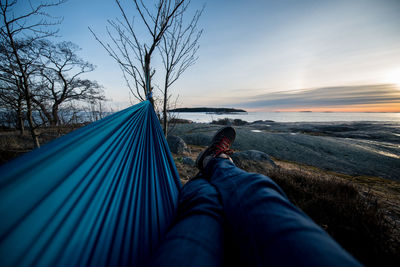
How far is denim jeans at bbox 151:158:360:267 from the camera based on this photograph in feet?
1.43

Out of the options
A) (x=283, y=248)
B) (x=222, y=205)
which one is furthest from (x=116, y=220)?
(x=283, y=248)

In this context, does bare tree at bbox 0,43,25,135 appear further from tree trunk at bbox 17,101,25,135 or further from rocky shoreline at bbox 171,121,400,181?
rocky shoreline at bbox 171,121,400,181

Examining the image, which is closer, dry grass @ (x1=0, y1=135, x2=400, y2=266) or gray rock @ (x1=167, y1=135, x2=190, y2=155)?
dry grass @ (x1=0, y1=135, x2=400, y2=266)

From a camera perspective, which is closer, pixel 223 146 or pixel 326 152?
pixel 223 146

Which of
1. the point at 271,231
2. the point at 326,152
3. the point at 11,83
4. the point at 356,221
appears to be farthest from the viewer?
the point at 326,152

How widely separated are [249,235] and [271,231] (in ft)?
0.34

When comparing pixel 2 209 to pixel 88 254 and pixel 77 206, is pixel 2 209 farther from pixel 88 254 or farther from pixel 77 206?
pixel 88 254

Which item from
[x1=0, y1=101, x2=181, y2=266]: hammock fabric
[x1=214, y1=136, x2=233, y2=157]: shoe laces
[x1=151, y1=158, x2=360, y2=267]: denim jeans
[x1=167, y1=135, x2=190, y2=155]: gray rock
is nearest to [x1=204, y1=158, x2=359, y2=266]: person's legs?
[x1=151, y1=158, x2=360, y2=267]: denim jeans

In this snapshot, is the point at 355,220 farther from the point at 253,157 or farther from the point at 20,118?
the point at 20,118

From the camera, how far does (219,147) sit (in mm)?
2023

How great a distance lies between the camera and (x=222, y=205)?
815 mm

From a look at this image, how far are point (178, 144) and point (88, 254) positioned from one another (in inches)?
155

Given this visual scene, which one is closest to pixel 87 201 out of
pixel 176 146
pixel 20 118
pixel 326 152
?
pixel 176 146

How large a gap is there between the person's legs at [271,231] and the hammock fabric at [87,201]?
0.43 metres
